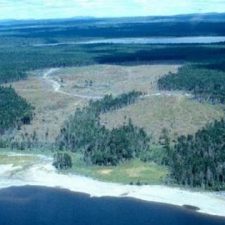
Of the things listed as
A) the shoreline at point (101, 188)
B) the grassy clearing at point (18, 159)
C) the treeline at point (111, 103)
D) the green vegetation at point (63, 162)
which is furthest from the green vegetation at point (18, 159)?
the treeline at point (111, 103)

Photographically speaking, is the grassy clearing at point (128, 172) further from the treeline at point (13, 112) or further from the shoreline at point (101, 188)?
the treeline at point (13, 112)

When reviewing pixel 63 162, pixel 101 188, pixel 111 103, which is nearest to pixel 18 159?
pixel 63 162

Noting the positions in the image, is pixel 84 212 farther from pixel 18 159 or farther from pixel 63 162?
pixel 18 159

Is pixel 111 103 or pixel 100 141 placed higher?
pixel 100 141

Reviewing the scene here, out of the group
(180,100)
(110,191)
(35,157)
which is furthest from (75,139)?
(180,100)

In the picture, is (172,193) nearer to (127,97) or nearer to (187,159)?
(187,159)

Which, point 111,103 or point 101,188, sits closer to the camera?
point 101,188

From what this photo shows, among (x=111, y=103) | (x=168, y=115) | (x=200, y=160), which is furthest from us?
(x=111, y=103)
